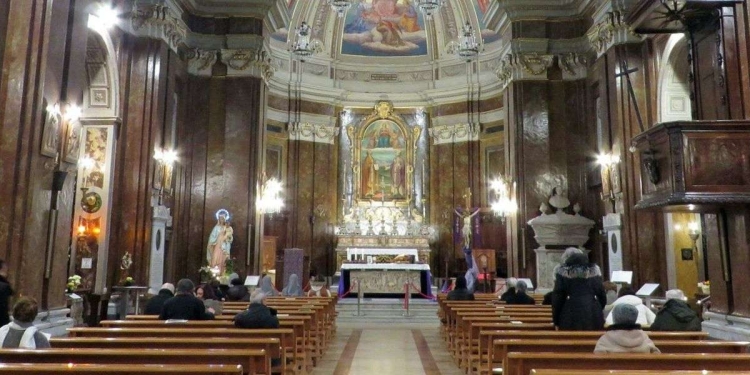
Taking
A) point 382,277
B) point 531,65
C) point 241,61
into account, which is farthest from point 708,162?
point 241,61

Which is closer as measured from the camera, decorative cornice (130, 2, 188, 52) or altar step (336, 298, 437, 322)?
decorative cornice (130, 2, 188, 52)

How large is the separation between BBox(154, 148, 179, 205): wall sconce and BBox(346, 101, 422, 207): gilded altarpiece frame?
30.4 ft

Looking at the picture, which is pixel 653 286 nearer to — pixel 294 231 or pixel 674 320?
pixel 674 320

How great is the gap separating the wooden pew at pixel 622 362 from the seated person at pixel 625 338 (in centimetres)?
28

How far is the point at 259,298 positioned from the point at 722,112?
6004 mm

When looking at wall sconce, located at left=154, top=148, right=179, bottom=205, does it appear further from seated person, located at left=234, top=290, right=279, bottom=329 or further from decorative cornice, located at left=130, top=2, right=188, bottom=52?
seated person, located at left=234, top=290, right=279, bottom=329

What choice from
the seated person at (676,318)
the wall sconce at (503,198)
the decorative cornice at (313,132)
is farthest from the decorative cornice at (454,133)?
the seated person at (676,318)

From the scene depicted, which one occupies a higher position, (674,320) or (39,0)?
(39,0)

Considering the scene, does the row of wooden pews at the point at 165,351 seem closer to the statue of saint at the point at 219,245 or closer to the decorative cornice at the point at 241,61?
the statue of saint at the point at 219,245

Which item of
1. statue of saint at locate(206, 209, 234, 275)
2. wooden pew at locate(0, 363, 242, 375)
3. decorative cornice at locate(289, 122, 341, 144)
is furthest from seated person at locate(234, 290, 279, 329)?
decorative cornice at locate(289, 122, 341, 144)

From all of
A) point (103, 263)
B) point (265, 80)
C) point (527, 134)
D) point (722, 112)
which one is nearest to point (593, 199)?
point (527, 134)

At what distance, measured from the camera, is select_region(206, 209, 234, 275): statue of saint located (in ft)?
46.8

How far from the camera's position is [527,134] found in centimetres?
1612

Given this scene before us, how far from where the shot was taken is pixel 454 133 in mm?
21797
